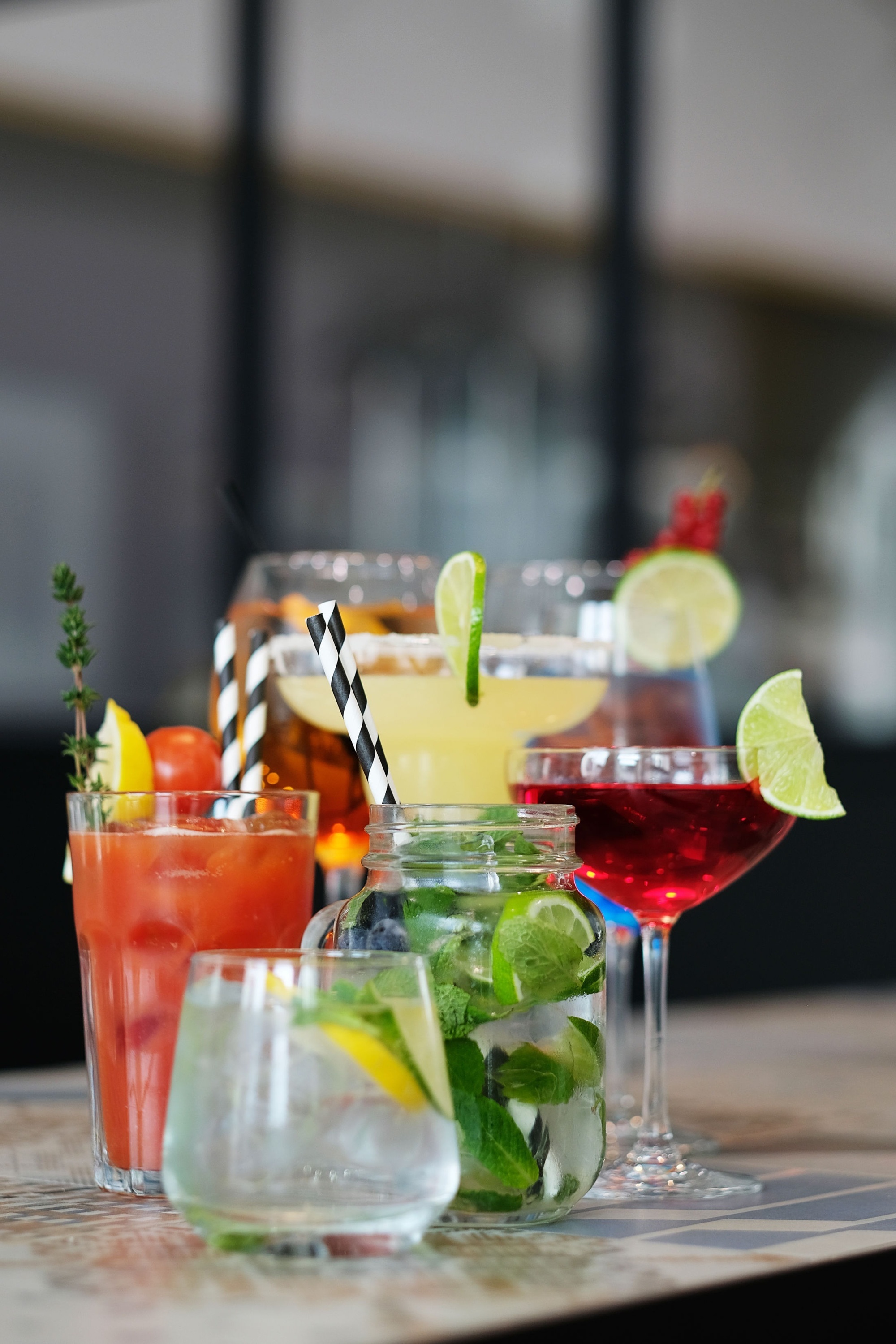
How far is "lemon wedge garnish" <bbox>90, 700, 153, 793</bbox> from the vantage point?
1.00 m

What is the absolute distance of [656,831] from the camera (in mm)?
1040

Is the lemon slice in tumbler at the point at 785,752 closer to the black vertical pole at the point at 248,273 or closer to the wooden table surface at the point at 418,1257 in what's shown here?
the wooden table surface at the point at 418,1257

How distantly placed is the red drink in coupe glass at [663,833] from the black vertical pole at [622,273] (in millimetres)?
3530

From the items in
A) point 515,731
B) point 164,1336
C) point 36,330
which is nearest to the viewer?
point 164,1336

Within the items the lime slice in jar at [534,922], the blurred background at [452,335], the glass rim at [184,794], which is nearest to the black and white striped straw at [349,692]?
the glass rim at [184,794]

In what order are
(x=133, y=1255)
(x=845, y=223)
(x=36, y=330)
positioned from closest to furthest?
(x=133, y=1255)
(x=36, y=330)
(x=845, y=223)

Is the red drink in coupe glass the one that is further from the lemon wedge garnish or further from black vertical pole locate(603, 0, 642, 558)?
black vertical pole locate(603, 0, 642, 558)

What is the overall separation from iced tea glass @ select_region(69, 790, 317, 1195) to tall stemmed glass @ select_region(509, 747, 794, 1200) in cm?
17

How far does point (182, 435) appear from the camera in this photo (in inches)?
164

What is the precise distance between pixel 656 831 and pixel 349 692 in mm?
211

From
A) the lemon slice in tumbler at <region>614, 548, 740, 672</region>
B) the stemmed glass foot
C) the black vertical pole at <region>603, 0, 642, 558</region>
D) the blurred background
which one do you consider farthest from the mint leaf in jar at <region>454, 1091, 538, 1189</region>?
the black vertical pole at <region>603, 0, 642, 558</region>

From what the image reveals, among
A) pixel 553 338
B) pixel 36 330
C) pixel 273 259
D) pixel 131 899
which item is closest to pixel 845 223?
pixel 553 338

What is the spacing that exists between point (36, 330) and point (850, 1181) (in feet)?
11.2

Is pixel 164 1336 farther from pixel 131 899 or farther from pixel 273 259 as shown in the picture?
pixel 273 259
